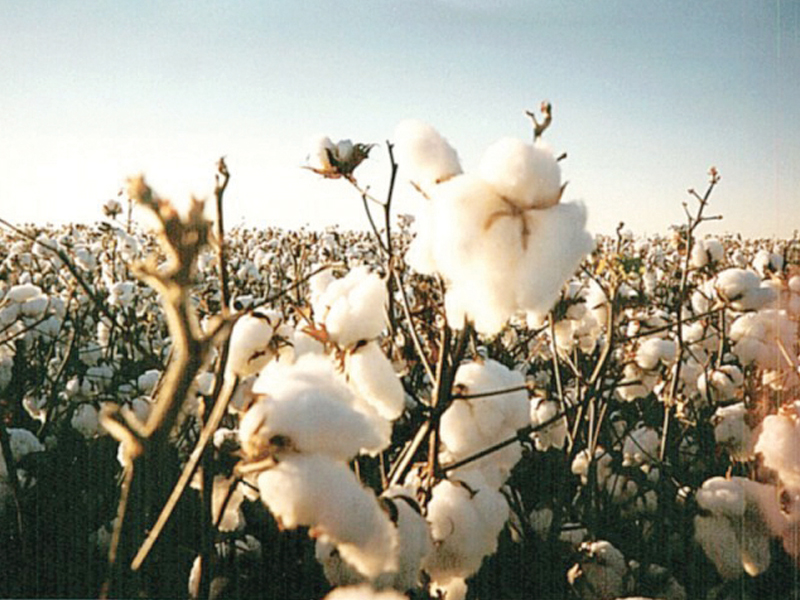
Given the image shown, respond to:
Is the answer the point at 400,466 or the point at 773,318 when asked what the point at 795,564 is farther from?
the point at 400,466

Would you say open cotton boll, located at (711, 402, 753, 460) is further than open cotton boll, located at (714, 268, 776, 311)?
Yes

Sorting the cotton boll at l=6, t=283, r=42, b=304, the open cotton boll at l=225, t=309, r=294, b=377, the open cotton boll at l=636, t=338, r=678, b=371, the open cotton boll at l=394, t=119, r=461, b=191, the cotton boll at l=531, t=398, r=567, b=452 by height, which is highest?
the cotton boll at l=6, t=283, r=42, b=304

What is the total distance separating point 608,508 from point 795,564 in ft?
2.98

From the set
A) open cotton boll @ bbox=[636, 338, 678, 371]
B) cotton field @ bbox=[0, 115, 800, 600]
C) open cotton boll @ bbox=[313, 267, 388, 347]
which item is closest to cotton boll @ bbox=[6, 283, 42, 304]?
cotton field @ bbox=[0, 115, 800, 600]

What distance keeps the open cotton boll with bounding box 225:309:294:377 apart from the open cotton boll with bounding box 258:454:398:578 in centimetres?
72

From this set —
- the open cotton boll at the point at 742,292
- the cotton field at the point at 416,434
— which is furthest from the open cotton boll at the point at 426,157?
the open cotton boll at the point at 742,292

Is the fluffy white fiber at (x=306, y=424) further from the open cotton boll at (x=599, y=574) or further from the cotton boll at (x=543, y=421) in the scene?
the cotton boll at (x=543, y=421)

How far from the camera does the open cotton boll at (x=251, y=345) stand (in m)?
1.91

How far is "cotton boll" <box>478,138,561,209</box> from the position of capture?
1.43 m

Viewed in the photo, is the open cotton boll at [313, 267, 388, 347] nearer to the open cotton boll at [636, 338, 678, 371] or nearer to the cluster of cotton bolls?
the cluster of cotton bolls

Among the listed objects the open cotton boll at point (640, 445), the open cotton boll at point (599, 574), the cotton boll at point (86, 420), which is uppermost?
the cotton boll at point (86, 420)

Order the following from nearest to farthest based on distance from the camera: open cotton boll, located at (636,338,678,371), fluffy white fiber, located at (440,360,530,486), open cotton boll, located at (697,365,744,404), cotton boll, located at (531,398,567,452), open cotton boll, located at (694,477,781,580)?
fluffy white fiber, located at (440,360,530,486), open cotton boll, located at (694,477,781,580), cotton boll, located at (531,398,567,452), open cotton boll, located at (636,338,678,371), open cotton boll, located at (697,365,744,404)

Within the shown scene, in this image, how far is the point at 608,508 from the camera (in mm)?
3613

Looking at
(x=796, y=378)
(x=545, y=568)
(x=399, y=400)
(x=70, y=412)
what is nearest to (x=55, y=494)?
(x=70, y=412)
